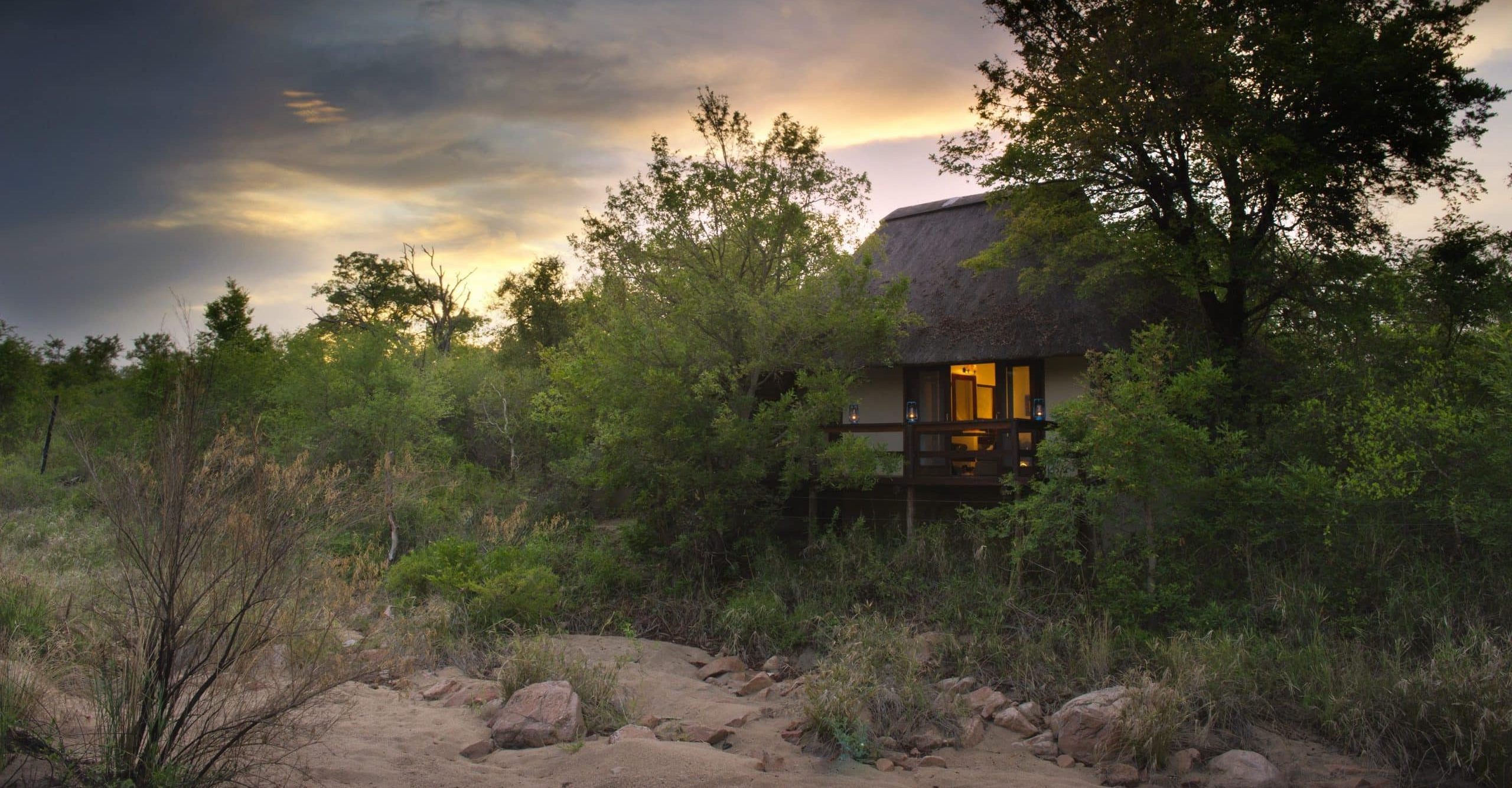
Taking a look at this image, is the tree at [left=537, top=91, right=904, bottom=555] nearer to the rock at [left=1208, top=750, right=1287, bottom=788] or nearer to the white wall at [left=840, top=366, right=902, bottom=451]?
the white wall at [left=840, top=366, right=902, bottom=451]

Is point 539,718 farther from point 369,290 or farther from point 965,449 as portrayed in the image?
point 369,290

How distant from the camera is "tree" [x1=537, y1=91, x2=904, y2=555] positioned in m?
13.4

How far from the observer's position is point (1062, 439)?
38.3ft

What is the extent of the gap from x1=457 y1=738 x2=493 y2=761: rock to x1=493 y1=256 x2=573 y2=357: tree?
21859mm

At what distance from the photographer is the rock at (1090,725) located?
25.9 feet

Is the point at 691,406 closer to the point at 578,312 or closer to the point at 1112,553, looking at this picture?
the point at 578,312

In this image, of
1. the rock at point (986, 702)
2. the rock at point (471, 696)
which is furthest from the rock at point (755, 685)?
the rock at point (471, 696)

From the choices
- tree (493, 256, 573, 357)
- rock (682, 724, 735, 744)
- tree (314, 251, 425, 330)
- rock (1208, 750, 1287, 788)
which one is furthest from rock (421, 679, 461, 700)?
tree (314, 251, 425, 330)

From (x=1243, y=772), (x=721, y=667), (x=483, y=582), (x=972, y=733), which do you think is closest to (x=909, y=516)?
(x=721, y=667)

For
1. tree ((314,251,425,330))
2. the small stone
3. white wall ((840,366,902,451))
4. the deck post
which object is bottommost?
the small stone

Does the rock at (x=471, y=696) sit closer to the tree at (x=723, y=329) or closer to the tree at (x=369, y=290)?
the tree at (x=723, y=329)

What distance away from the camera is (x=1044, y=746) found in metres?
8.26

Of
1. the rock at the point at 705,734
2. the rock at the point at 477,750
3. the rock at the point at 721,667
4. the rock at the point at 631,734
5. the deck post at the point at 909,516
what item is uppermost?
the deck post at the point at 909,516

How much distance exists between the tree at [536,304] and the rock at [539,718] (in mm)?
21214
